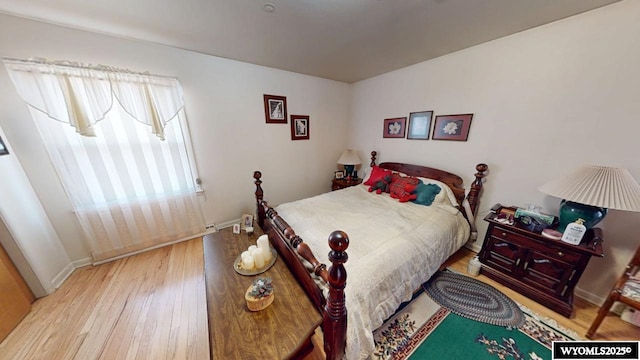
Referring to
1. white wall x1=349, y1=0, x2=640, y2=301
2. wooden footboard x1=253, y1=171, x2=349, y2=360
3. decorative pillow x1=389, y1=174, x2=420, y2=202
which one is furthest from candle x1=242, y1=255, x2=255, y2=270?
white wall x1=349, y1=0, x2=640, y2=301

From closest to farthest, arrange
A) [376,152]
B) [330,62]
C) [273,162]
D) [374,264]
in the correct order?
[374,264]
[330,62]
[273,162]
[376,152]

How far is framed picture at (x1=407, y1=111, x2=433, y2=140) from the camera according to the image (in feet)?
7.80

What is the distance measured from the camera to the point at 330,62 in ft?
7.77

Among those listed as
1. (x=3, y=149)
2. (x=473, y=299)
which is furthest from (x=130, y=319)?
(x=473, y=299)

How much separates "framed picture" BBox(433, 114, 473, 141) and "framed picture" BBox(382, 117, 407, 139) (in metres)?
0.43

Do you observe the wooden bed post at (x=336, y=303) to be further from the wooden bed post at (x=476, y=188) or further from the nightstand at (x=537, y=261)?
the wooden bed post at (x=476, y=188)

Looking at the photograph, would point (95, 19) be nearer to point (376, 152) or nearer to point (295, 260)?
point (295, 260)

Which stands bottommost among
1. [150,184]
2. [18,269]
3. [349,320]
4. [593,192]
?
[18,269]

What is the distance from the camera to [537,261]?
1546 mm

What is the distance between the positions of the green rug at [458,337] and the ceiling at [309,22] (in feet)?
7.67

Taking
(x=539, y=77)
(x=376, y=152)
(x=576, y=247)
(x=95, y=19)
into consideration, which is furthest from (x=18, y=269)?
(x=539, y=77)

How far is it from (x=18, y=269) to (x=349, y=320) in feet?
9.22

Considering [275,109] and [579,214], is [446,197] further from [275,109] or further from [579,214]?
[275,109]

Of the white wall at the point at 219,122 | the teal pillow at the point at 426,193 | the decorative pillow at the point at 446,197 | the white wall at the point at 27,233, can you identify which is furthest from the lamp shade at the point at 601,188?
the white wall at the point at 27,233
